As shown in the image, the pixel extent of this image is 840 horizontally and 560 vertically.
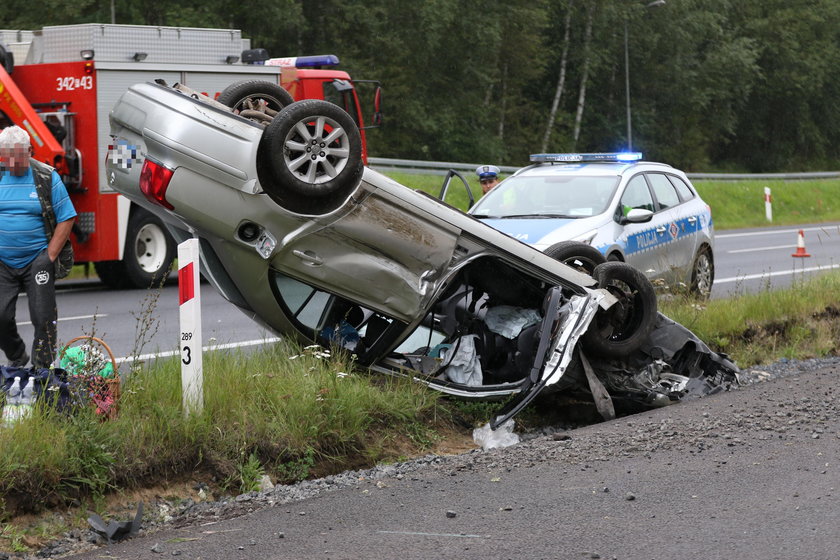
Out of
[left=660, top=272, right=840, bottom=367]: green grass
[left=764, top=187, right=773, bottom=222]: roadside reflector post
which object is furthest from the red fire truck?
[left=764, top=187, right=773, bottom=222]: roadside reflector post

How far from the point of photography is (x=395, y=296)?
6.79 metres

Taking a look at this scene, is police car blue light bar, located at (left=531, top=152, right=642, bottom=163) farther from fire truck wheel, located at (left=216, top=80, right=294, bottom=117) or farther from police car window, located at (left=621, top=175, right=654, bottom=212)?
fire truck wheel, located at (left=216, top=80, right=294, bottom=117)

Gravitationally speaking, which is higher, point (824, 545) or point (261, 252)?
point (261, 252)

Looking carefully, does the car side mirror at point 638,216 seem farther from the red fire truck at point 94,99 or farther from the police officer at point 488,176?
the red fire truck at point 94,99

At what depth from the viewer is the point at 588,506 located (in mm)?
5281

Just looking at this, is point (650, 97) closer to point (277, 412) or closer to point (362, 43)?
point (362, 43)

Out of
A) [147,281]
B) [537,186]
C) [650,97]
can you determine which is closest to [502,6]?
[650,97]

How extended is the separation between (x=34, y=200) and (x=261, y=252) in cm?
171

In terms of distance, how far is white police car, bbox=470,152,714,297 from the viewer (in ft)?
36.0

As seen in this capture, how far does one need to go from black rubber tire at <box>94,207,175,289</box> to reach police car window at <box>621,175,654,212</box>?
22.3 feet

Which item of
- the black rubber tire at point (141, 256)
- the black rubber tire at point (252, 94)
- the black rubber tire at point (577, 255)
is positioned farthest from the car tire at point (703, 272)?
the black rubber tire at point (141, 256)

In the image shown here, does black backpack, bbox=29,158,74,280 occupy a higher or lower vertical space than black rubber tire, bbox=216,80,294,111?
lower

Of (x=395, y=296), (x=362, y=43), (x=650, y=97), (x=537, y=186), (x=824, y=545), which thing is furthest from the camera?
(x=650, y=97)

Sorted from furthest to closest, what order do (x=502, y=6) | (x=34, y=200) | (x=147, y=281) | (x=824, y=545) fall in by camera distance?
(x=502, y=6) → (x=147, y=281) → (x=34, y=200) → (x=824, y=545)
